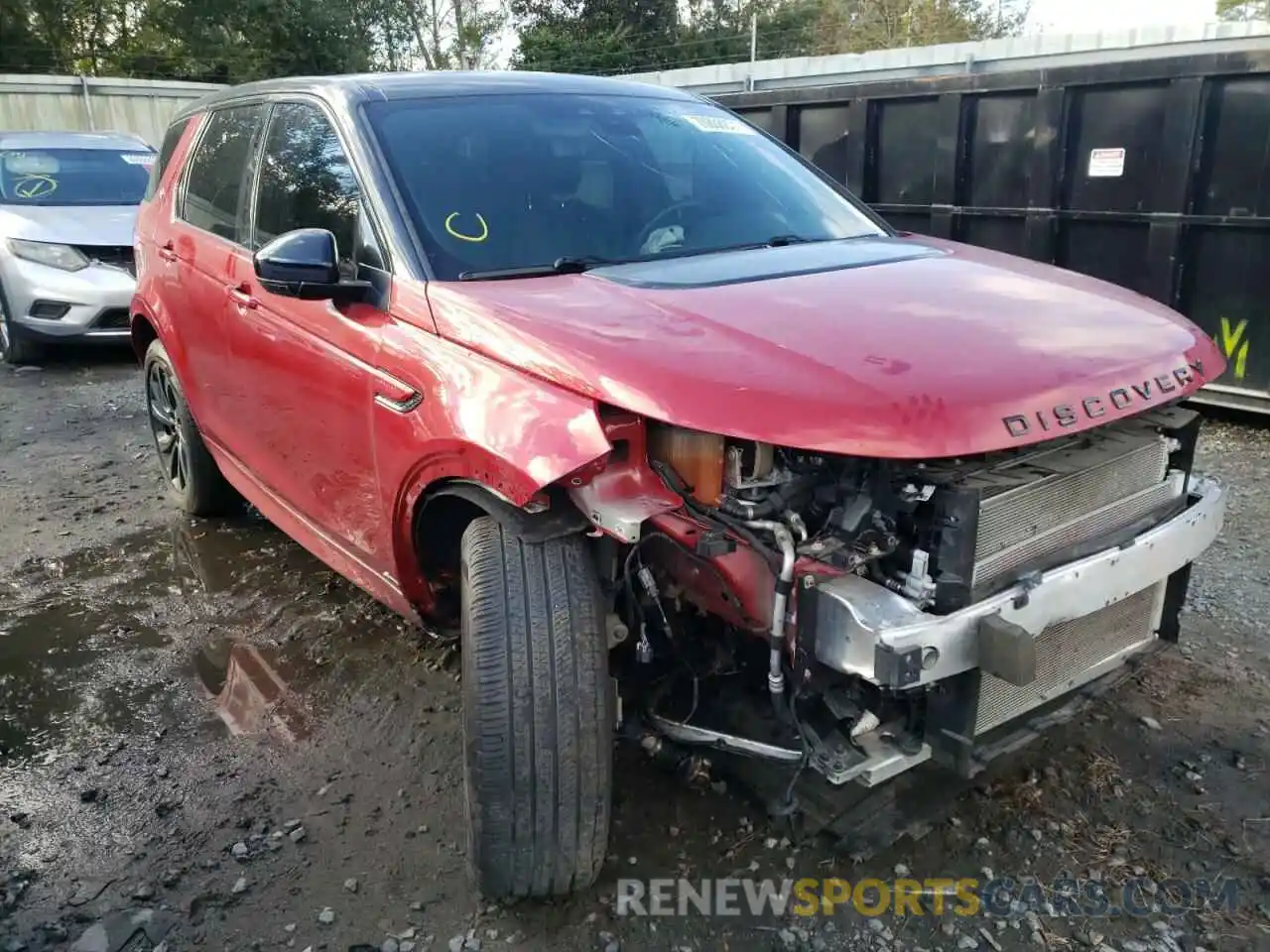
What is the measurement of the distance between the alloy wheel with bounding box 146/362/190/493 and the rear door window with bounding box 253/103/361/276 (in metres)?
1.49

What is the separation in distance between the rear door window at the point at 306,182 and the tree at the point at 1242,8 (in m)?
29.5

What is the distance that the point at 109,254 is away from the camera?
334 inches

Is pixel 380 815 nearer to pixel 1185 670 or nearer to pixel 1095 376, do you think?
pixel 1095 376

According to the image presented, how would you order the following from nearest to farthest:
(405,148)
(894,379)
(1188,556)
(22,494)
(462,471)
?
(894,379)
(462,471)
(1188,556)
(405,148)
(22,494)

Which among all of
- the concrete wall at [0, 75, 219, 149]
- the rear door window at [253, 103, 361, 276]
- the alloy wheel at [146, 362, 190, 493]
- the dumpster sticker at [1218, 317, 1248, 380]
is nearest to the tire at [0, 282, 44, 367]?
the alloy wheel at [146, 362, 190, 493]

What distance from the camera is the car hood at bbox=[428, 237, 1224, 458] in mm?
2074

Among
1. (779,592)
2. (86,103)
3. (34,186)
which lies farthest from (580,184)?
(86,103)

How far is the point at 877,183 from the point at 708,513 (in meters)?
5.98

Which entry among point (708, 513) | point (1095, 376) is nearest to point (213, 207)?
point (708, 513)

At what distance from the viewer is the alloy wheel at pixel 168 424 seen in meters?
4.88

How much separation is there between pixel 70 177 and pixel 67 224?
98cm

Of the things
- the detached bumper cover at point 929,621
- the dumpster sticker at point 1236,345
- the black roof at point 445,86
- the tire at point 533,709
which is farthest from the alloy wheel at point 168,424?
the dumpster sticker at point 1236,345

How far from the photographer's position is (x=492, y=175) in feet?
10.2

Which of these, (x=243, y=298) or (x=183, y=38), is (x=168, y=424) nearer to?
(x=243, y=298)
